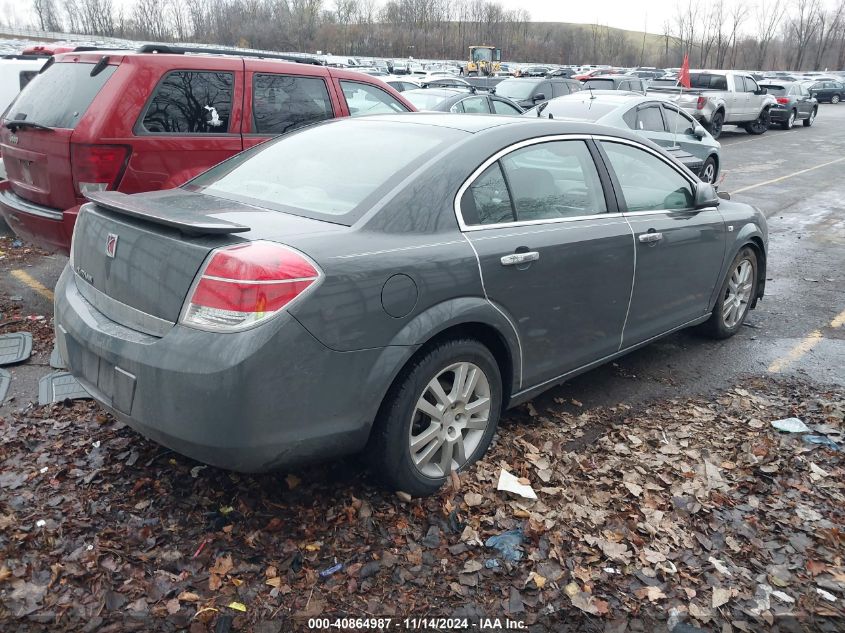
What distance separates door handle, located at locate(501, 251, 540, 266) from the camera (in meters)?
3.36

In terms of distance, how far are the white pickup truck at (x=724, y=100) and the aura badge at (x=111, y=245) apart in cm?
1928

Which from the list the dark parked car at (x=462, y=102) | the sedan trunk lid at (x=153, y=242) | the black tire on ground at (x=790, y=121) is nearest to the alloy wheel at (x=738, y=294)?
the sedan trunk lid at (x=153, y=242)

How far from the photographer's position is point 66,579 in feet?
8.88

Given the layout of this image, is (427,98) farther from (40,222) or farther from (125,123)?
(40,222)

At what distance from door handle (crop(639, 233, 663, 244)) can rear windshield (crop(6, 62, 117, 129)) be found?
12.9 feet

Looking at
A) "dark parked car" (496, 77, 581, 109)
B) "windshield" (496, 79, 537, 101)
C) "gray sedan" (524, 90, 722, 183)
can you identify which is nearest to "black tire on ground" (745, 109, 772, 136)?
"dark parked car" (496, 77, 581, 109)

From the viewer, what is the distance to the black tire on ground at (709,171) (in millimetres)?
12500

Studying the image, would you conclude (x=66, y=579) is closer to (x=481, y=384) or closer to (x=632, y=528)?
(x=481, y=384)

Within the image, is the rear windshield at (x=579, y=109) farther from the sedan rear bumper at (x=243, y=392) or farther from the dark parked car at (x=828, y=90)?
the dark parked car at (x=828, y=90)

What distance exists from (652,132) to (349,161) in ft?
31.1

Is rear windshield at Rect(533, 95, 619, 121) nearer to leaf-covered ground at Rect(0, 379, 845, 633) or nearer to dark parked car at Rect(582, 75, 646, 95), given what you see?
leaf-covered ground at Rect(0, 379, 845, 633)

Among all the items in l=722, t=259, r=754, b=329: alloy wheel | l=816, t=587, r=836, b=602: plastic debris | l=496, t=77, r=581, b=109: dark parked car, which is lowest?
l=816, t=587, r=836, b=602: plastic debris

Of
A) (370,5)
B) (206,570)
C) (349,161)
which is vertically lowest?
(206,570)

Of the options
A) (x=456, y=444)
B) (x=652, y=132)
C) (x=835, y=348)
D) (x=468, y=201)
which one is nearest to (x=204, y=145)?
(x=468, y=201)
